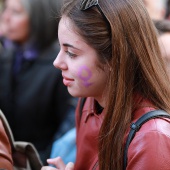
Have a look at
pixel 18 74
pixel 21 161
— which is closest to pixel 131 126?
pixel 21 161

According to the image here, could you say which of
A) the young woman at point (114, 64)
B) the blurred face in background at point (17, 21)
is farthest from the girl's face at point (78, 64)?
the blurred face in background at point (17, 21)

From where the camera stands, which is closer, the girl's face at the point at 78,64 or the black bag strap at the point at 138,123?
the black bag strap at the point at 138,123

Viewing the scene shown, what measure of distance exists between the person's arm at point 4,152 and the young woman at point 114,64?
0.37 m

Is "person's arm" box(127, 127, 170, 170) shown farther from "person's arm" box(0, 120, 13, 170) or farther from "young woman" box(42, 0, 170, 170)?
→ "person's arm" box(0, 120, 13, 170)

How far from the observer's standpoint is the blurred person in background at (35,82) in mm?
3408

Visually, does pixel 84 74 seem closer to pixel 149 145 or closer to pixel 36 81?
pixel 149 145

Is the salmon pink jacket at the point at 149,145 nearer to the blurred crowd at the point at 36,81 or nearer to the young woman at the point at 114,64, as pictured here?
the young woman at the point at 114,64

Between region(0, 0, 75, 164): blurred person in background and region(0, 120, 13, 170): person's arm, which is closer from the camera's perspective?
region(0, 120, 13, 170): person's arm

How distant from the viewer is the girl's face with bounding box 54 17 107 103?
1793 mm

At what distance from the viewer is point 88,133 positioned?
202 centimetres

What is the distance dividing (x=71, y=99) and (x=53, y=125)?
0.91 ft

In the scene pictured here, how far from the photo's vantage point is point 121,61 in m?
1.75

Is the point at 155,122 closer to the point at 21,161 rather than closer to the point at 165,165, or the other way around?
the point at 165,165

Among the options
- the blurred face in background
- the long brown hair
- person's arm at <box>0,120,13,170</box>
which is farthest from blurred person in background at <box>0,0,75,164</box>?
the long brown hair
